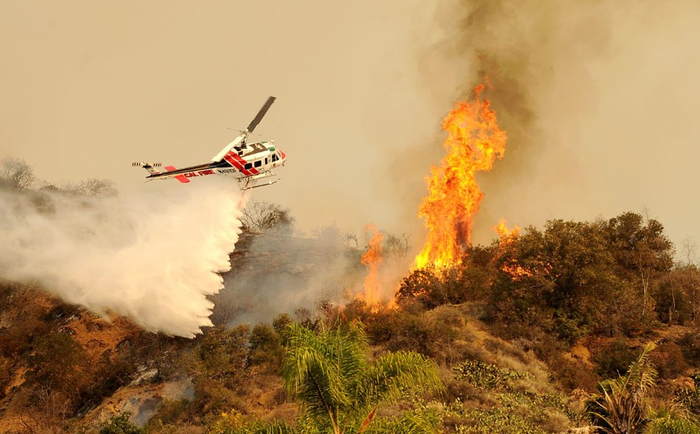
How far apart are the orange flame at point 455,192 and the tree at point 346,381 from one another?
3407cm

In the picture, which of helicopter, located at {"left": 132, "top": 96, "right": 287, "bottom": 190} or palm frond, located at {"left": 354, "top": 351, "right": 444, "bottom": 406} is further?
helicopter, located at {"left": 132, "top": 96, "right": 287, "bottom": 190}

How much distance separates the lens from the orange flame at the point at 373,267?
142 feet

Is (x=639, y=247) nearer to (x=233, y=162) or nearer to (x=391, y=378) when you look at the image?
(x=233, y=162)

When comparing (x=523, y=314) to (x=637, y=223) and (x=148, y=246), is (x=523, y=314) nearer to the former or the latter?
(x=637, y=223)

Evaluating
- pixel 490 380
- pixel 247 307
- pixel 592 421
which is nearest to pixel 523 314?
pixel 490 380

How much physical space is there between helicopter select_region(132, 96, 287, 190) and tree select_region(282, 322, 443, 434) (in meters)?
22.0

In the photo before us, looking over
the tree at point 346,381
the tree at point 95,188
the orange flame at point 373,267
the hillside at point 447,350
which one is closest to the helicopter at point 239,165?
the hillside at point 447,350

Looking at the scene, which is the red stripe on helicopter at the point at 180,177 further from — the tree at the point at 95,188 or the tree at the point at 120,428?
the tree at the point at 95,188

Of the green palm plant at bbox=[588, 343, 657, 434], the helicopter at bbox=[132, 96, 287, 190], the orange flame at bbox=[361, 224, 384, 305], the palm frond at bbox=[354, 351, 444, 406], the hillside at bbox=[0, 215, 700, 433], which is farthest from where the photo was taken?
the orange flame at bbox=[361, 224, 384, 305]

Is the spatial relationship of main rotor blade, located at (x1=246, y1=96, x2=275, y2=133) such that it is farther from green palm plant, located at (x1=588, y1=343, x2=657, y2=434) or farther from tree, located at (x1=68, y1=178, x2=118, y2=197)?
tree, located at (x1=68, y1=178, x2=118, y2=197)

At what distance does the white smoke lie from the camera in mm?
34062

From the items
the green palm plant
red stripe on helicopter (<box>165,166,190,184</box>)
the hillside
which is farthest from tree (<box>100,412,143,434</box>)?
the green palm plant

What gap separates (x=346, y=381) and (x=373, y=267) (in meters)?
35.9

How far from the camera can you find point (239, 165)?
31.6m
